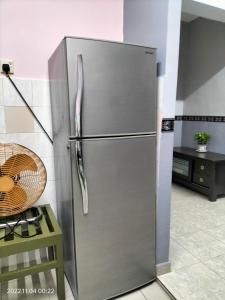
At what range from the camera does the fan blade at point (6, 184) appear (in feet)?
4.51

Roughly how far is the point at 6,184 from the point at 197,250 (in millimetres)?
1740

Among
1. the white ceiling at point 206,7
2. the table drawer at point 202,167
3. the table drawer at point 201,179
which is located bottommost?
the table drawer at point 201,179

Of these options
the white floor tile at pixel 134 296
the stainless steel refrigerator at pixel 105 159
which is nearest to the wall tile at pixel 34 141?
the stainless steel refrigerator at pixel 105 159

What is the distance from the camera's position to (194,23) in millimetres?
3969

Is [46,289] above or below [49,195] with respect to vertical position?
below

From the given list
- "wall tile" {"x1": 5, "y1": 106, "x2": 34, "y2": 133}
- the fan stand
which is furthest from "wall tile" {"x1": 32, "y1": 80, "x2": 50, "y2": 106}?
the fan stand

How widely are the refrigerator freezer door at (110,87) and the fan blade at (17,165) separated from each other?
1.28ft

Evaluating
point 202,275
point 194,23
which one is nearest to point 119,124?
point 202,275

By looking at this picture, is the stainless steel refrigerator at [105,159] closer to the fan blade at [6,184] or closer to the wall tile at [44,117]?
the wall tile at [44,117]

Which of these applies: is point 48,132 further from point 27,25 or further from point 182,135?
point 182,135

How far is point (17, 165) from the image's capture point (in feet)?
4.68

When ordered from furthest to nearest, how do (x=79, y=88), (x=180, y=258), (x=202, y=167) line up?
(x=202, y=167)
(x=180, y=258)
(x=79, y=88)

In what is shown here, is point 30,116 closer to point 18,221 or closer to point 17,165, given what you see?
point 17,165

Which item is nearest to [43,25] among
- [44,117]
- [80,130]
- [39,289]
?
[44,117]
